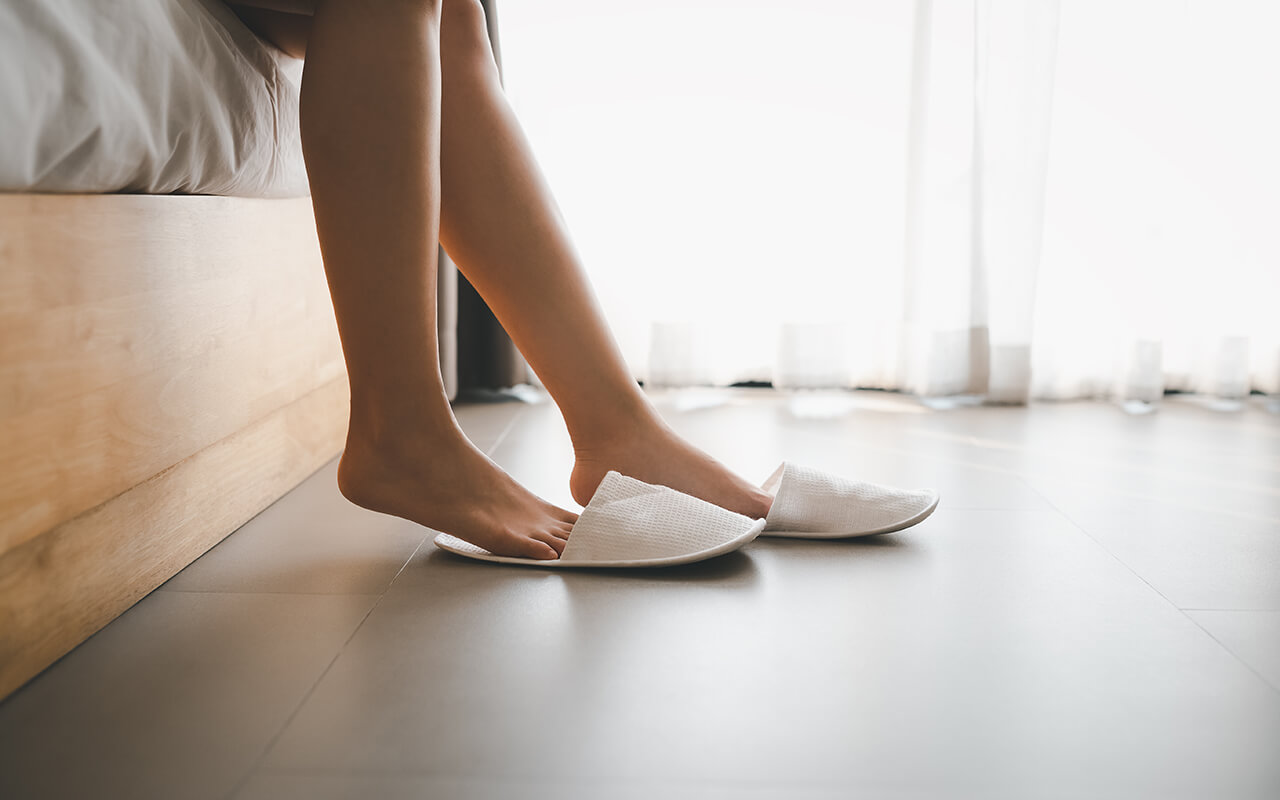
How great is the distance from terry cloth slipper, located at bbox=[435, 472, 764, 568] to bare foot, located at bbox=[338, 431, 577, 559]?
0.06 feet

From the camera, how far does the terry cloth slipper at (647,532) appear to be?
2.67 ft

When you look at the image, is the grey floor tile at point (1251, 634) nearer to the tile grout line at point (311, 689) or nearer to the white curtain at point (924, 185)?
the tile grout line at point (311, 689)

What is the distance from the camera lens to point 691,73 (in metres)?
1.79

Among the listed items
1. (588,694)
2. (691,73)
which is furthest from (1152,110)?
(588,694)

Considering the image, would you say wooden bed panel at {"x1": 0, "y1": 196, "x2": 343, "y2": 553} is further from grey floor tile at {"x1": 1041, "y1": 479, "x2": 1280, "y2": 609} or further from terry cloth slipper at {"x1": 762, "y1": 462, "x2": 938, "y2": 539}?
grey floor tile at {"x1": 1041, "y1": 479, "x2": 1280, "y2": 609}

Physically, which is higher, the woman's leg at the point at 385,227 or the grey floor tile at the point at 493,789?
the woman's leg at the point at 385,227

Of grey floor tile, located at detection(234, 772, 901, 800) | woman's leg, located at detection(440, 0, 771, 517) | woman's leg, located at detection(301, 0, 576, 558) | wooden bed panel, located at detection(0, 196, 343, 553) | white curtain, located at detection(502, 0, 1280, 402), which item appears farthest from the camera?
white curtain, located at detection(502, 0, 1280, 402)

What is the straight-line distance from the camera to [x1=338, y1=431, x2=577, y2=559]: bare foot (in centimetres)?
82

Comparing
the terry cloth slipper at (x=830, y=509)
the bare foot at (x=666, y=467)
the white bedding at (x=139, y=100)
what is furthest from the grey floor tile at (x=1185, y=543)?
the white bedding at (x=139, y=100)

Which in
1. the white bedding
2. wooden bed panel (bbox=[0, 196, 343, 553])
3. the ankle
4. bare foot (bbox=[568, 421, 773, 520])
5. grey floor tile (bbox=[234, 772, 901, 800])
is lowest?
grey floor tile (bbox=[234, 772, 901, 800])

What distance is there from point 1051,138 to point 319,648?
Answer: 1519mm

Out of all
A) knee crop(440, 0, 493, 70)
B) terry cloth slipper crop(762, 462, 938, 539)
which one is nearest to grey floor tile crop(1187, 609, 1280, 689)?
terry cloth slipper crop(762, 462, 938, 539)

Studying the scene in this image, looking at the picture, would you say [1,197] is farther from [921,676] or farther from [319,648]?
[921,676]

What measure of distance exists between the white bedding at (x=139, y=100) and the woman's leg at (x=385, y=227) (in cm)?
10
